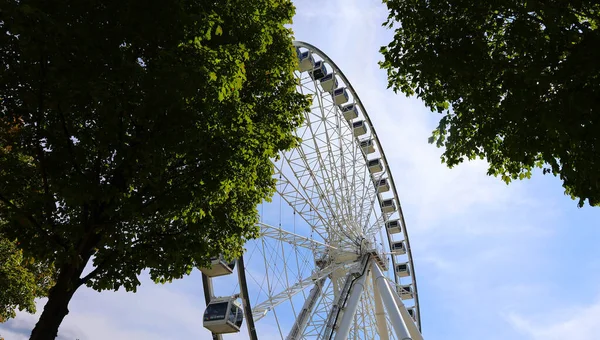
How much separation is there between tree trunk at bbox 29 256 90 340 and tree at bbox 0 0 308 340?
2cm

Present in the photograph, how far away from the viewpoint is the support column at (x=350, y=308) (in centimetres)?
1630

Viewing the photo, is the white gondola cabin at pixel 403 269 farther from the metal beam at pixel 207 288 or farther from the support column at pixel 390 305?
the metal beam at pixel 207 288

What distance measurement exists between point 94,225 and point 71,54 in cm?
215

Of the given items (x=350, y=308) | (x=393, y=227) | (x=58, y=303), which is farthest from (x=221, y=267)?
(x=393, y=227)

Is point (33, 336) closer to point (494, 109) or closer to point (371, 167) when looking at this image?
point (494, 109)

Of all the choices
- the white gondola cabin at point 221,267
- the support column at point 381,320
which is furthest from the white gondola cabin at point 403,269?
the white gondola cabin at point 221,267

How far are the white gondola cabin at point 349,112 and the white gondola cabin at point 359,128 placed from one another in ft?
2.42

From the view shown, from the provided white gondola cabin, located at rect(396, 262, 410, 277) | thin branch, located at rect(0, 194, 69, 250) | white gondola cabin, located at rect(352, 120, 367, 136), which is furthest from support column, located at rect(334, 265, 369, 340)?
thin branch, located at rect(0, 194, 69, 250)

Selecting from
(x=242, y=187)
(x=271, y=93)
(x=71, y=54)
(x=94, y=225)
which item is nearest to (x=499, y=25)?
(x=271, y=93)

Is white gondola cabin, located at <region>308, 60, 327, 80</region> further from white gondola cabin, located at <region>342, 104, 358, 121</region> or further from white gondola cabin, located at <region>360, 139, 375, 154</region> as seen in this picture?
white gondola cabin, located at <region>360, 139, 375, 154</region>

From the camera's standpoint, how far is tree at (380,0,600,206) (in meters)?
5.18

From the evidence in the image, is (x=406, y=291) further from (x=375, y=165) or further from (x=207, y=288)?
(x=207, y=288)

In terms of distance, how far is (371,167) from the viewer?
27.8m

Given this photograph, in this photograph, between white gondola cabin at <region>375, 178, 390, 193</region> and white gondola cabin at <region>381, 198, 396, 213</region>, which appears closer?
white gondola cabin at <region>375, 178, 390, 193</region>
